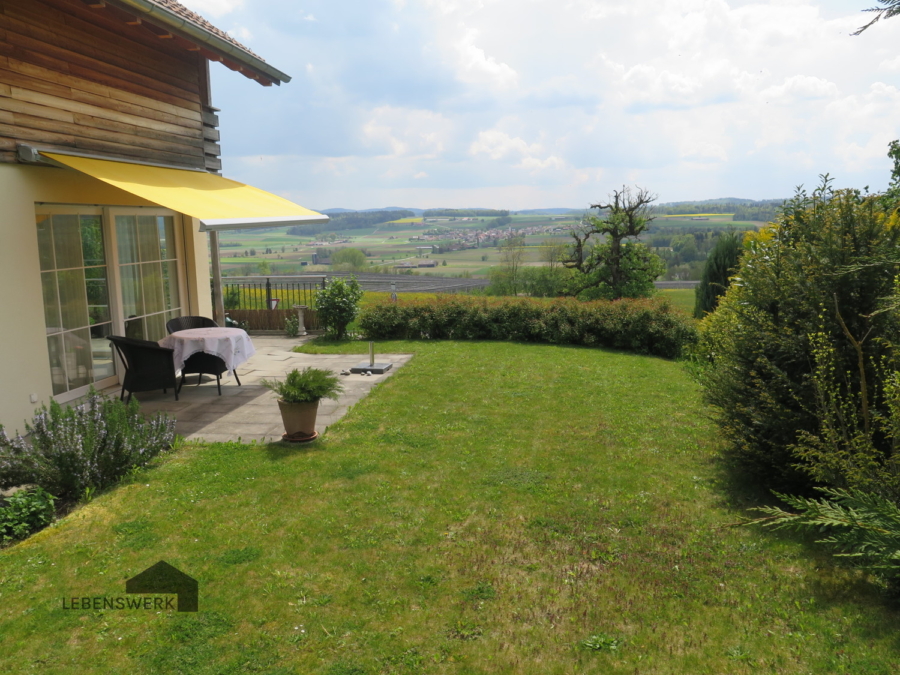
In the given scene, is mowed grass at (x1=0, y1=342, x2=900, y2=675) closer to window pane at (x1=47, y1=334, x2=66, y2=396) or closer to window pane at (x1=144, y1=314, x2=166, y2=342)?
window pane at (x1=47, y1=334, x2=66, y2=396)

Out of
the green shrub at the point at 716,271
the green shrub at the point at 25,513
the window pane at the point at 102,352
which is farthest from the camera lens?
the green shrub at the point at 716,271

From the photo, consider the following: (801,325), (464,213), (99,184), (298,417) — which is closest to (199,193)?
(99,184)

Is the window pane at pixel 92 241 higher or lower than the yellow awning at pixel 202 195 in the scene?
lower

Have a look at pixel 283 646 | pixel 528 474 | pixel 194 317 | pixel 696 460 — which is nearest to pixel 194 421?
pixel 194 317

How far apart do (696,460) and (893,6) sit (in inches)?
156

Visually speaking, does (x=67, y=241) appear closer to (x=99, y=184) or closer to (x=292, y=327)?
(x=99, y=184)

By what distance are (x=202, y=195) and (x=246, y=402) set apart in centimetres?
273

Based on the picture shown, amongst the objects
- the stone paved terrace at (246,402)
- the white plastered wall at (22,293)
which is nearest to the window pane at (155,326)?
the stone paved terrace at (246,402)

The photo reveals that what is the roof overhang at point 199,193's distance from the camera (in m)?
7.03

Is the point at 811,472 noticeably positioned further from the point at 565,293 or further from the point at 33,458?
the point at 565,293

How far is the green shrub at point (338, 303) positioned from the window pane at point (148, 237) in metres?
4.23

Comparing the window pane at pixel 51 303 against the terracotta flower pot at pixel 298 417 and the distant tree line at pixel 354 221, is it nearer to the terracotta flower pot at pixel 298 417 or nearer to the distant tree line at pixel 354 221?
the terracotta flower pot at pixel 298 417

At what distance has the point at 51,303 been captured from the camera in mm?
7371

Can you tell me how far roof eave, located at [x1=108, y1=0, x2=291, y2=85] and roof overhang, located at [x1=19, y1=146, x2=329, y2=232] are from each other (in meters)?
1.75
